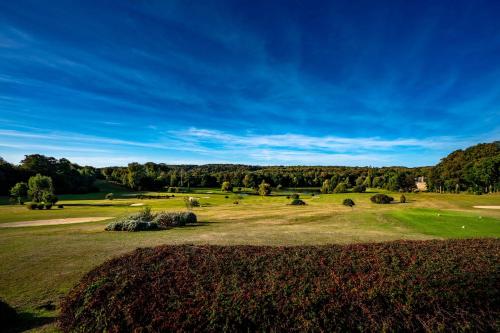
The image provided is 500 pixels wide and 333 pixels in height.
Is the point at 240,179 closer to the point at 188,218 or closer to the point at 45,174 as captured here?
the point at 45,174

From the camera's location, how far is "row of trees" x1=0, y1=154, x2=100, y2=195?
245ft

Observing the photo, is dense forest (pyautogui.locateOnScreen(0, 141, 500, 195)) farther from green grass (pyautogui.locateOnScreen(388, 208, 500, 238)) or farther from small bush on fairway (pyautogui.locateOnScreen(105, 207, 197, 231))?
small bush on fairway (pyautogui.locateOnScreen(105, 207, 197, 231))

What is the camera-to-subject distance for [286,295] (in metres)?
4.67

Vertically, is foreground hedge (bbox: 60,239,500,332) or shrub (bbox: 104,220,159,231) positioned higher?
foreground hedge (bbox: 60,239,500,332)

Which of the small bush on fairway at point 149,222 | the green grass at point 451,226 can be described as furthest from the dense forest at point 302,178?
the small bush on fairway at point 149,222

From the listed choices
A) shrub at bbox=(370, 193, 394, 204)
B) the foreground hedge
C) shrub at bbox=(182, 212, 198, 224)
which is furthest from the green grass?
shrub at bbox=(370, 193, 394, 204)

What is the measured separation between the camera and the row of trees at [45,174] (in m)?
74.7

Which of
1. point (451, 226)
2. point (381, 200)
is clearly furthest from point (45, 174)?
point (451, 226)

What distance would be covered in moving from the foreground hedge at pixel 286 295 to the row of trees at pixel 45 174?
289ft

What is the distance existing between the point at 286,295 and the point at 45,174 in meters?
93.9

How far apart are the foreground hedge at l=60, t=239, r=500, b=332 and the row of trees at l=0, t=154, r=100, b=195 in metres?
88.2

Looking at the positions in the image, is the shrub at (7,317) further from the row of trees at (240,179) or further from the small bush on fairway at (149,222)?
the row of trees at (240,179)

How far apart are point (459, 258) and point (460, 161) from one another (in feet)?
317

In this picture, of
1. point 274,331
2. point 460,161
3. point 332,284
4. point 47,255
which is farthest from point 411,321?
point 460,161
